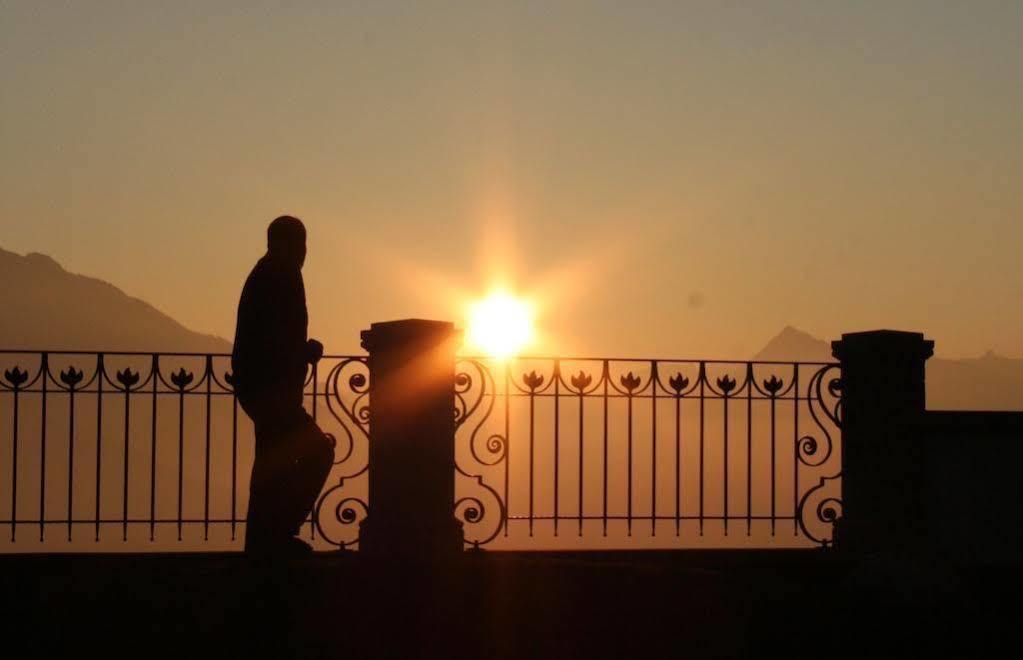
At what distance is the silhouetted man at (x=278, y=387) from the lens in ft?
28.0

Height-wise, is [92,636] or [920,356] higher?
[920,356]

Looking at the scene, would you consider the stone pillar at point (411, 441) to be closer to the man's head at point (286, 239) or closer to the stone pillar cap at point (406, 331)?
the stone pillar cap at point (406, 331)

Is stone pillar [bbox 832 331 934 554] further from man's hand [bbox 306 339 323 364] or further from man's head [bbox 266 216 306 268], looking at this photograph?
man's head [bbox 266 216 306 268]

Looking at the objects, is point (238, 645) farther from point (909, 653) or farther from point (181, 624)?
point (909, 653)

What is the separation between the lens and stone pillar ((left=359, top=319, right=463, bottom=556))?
10.6 m

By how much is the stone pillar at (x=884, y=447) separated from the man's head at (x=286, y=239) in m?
5.56

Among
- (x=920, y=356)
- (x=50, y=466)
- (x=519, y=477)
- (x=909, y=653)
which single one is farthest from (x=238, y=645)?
(x=50, y=466)

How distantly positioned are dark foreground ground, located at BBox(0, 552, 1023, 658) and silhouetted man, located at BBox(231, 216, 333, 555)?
0.47 m

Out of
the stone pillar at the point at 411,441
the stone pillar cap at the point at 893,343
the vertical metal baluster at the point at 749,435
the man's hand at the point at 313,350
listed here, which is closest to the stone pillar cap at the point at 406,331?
the stone pillar at the point at 411,441

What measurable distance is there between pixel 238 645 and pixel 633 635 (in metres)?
2.12

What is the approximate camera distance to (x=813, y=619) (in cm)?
722

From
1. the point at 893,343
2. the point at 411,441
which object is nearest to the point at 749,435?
the point at 893,343

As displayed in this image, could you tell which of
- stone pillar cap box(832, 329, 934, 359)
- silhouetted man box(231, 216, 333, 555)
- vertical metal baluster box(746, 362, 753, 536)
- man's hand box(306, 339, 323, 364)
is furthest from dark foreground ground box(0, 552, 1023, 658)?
stone pillar cap box(832, 329, 934, 359)

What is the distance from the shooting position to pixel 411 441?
1071cm
